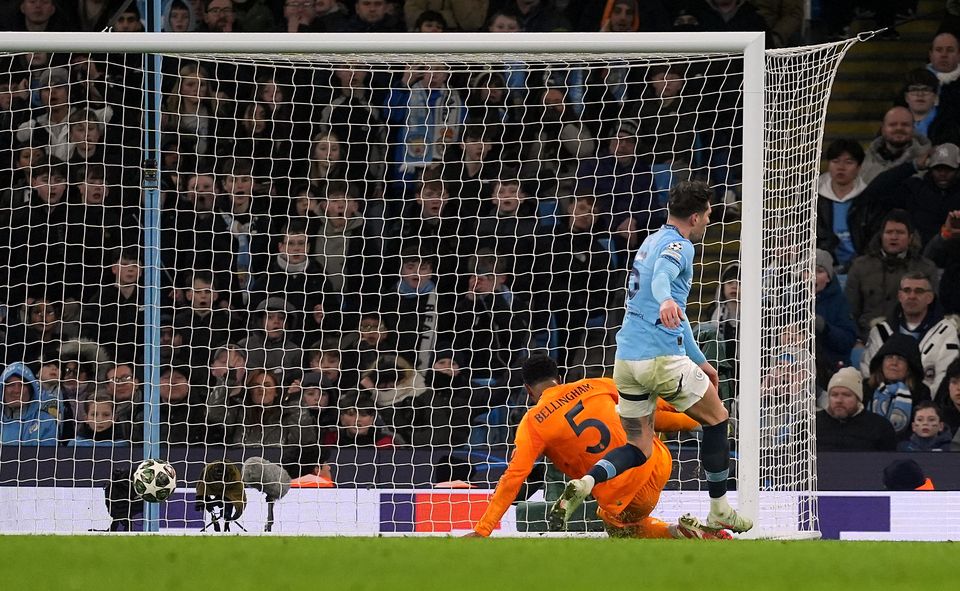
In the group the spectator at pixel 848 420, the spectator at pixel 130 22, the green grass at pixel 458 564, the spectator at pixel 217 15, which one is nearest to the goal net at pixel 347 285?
the spectator at pixel 130 22

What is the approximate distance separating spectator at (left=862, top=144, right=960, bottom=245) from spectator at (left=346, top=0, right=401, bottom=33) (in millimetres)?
3538

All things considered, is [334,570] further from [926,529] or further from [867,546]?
[926,529]

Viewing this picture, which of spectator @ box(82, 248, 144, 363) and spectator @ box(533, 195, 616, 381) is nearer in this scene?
spectator @ box(82, 248, 144, 363)

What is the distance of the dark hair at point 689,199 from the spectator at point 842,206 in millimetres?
4296

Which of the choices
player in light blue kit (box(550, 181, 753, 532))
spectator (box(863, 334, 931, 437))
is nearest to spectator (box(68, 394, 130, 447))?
player in light blue kit (box(550, 181, 753, 532))

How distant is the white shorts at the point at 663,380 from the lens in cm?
598

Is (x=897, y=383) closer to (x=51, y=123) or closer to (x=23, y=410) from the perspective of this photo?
(x=23, y=410)

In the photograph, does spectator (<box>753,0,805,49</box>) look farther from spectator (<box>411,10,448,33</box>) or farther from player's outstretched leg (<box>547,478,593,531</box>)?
player's outstretched leg (<box>547,478,593,531</box>)

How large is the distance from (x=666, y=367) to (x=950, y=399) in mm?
4041

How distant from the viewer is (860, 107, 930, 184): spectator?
10109 mm

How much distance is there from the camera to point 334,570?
4.15 metres

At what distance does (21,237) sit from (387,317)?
2362 mm

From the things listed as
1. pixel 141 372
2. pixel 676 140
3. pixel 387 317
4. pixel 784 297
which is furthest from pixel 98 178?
pixel 784 297

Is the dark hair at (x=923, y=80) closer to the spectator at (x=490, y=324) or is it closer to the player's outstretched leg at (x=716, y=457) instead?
the spectator at (x=490, y=324)
